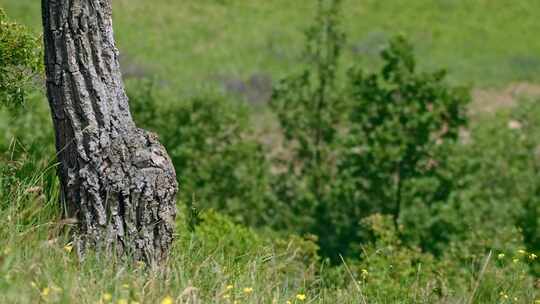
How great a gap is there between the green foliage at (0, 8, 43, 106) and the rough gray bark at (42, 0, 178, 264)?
2.36 ft

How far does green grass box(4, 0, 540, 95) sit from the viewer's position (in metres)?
32.4

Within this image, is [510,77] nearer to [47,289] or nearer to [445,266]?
[445,266]

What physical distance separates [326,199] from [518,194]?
13.4ft

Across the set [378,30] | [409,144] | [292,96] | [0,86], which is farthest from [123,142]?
[378,30]

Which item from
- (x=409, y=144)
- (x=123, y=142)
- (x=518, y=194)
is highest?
(x=123, y=142)

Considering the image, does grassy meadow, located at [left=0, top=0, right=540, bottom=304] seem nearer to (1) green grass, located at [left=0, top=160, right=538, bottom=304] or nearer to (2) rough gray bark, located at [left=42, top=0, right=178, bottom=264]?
(1) green grass, located at [left=0, top=160, right=538, bottom=304]

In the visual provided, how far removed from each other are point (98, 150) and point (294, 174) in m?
11.0

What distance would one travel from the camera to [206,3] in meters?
42.0

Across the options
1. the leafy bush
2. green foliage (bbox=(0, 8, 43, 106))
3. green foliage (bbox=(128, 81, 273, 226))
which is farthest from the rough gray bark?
the leafy bush

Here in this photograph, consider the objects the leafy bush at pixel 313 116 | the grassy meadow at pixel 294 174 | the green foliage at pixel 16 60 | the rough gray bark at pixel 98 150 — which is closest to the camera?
the grassy meadow at pixel 294 174

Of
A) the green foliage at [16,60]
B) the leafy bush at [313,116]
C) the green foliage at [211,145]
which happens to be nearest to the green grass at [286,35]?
the green foliage at [211,145]

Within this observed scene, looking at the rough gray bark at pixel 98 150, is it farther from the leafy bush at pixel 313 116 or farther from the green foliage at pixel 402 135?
the leafy bush at pixel 313 116

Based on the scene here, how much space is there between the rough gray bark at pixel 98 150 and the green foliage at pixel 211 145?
10.3 meters

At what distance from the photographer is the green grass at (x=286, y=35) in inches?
1276
